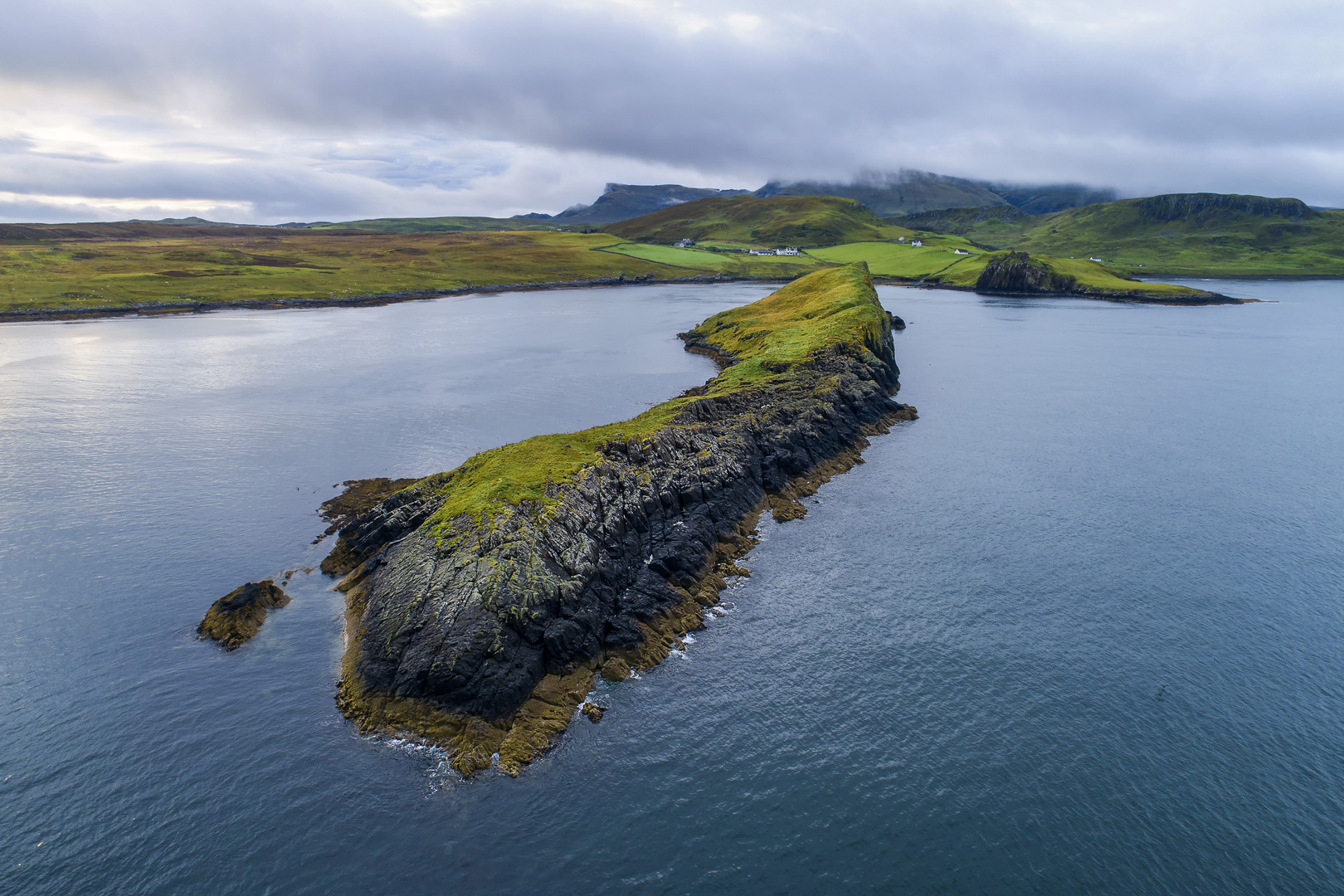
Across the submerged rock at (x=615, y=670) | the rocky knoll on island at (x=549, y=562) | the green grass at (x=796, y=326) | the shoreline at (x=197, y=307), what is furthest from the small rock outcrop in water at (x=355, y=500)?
the shoreline at (x=197, y=307)

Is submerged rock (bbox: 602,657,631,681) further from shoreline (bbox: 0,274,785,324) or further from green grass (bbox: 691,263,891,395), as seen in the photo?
shoreline (bbox: 0,274,785,324)

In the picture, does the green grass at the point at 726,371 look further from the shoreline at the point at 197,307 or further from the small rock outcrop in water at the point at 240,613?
the shoreline at the point at 197,307

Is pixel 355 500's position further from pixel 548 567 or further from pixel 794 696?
pixel 794 696

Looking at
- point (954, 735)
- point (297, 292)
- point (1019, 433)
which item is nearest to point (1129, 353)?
point (1019, 433)

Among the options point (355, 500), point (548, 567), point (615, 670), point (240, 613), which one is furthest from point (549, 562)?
point (355, 500)

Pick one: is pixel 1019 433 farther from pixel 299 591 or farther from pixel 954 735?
pixel 299 591
